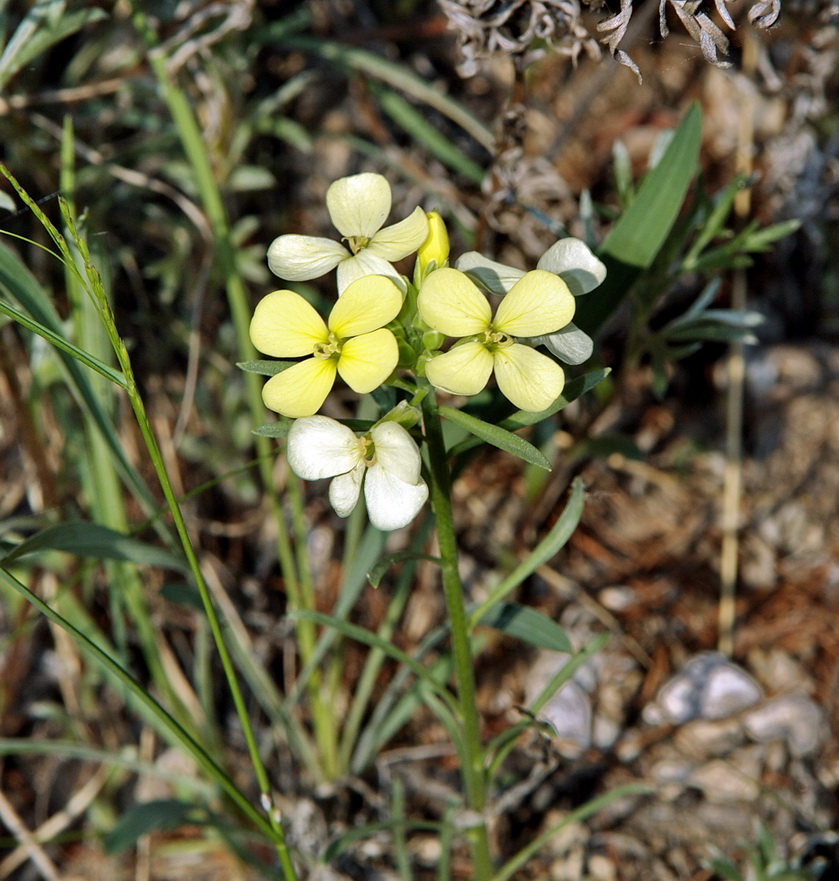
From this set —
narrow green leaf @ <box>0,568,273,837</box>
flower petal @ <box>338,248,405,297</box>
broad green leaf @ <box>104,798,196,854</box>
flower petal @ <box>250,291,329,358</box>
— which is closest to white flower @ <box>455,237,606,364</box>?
flower petal @ <box>338,248,405,297</box>

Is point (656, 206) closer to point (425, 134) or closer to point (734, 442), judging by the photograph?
point (425, 134)

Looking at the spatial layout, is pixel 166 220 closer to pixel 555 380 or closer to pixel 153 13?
pixel 153 13

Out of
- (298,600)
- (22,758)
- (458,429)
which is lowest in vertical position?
(22,758)

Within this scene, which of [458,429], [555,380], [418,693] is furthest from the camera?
[418,693]

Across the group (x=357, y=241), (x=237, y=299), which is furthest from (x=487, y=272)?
(x=237, y=299)

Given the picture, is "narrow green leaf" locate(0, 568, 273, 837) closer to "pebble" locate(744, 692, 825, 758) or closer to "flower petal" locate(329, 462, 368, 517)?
"flower petal" locate(329, 462, 368, 517)

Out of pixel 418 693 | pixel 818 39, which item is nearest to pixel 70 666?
pixel 418 693
